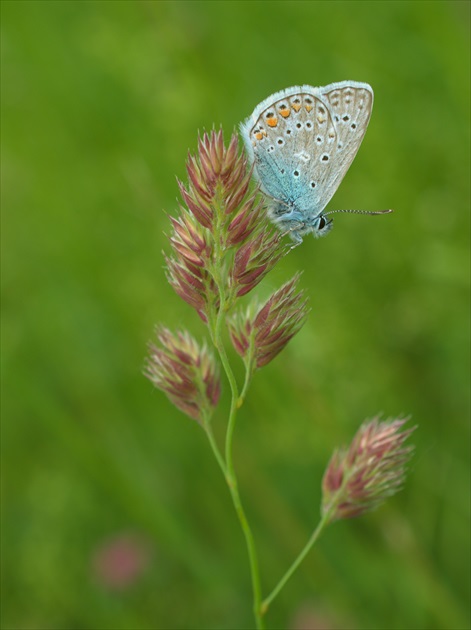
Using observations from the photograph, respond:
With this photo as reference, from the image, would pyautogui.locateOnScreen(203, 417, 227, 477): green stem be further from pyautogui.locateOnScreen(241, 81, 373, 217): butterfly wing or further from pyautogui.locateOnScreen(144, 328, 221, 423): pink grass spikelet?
pyautogui.locateOnScreen(241, 81, 373, 217): butterfly wing

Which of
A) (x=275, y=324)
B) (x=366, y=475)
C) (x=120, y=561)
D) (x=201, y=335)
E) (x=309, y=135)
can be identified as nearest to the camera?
(x=275, y=324)

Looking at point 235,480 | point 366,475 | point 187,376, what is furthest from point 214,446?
point 366,475

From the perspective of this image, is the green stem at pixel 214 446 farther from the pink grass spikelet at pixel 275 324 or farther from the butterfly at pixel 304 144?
the butterfly at pixel 304 144

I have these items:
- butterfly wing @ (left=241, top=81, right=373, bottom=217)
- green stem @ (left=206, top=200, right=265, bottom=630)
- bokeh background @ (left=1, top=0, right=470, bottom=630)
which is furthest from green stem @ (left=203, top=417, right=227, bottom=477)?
bokeh background @ (left=1, top=0, right=470, bottom=630)

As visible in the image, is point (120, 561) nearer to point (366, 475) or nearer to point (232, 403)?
point (366, 475)

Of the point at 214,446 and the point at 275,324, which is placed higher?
the point at 275,324

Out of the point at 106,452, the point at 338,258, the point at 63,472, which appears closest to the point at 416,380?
the point at 338,258

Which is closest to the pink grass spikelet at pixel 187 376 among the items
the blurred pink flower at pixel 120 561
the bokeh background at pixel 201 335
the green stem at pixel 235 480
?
the green stem at pixel 235 480

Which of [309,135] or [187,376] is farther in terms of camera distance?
[309,135]
